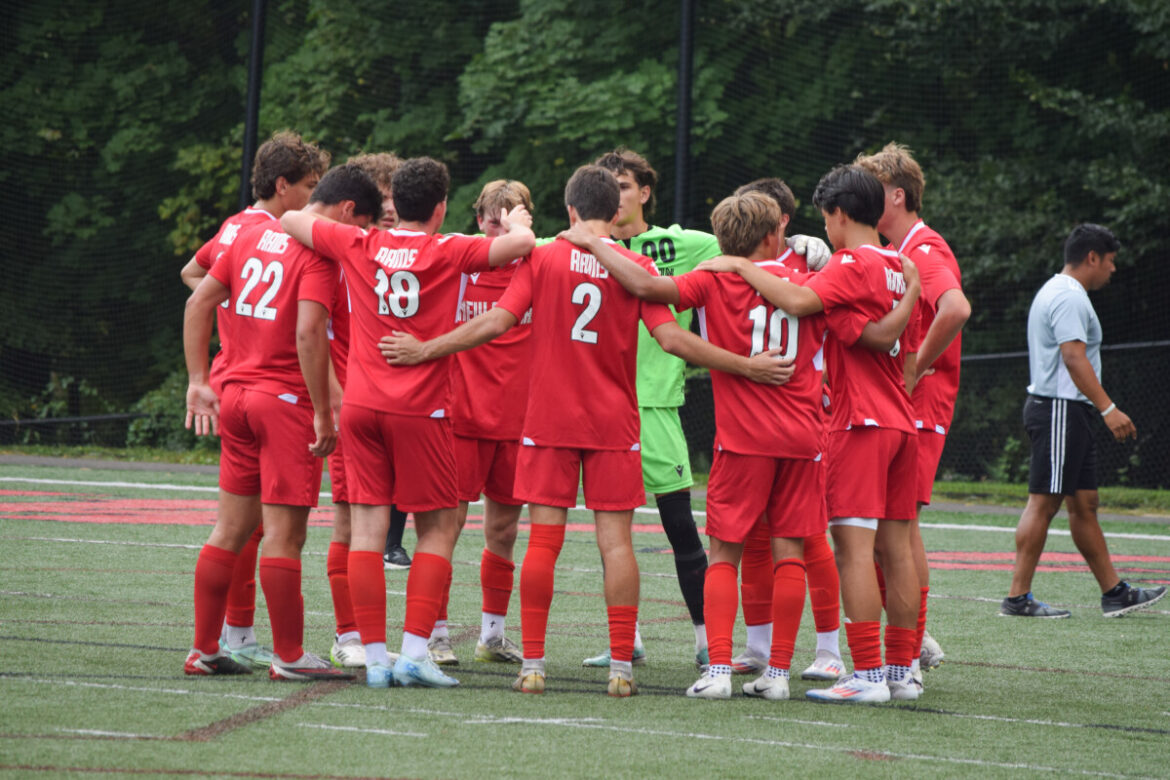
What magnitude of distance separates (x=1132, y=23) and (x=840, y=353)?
1598 cm

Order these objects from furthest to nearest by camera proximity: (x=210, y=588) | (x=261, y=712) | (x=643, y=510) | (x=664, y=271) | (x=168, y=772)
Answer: (x=643, y=510), (x=664, y=271), (x=210, y=588), (x=261, y=712), (x=168, y=772)

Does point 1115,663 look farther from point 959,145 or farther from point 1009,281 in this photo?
point 959,145

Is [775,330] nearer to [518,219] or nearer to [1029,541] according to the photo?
[518,219]

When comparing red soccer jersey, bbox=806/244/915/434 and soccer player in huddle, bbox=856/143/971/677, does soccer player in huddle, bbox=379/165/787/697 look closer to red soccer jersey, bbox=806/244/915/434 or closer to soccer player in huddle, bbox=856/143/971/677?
red soccer jersey, bbox=806/244/915/434

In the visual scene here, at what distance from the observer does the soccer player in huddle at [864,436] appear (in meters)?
5.48

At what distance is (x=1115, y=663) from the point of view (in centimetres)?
673

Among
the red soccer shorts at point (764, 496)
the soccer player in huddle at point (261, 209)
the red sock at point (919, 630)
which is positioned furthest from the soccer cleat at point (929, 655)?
the soccer player in huddle at point (261, 209)

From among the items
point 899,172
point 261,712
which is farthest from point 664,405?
point 261,712

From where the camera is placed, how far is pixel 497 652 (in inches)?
251

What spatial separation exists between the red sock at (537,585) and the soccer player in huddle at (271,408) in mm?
812

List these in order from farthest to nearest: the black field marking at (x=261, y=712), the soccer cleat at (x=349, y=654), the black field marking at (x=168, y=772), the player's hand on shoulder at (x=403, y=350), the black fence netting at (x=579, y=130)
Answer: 1. the black fence netting at (x=579, y=130)
2. the soccer cleat at (x=349, y=654)
3. the player's hand on shoulder at (x=403, y=350)
4. the black field marking at (x=261, y=712)
5. the black field marking at (x=168, y=772)

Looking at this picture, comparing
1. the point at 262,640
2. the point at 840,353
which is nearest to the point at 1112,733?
the point at 840,353

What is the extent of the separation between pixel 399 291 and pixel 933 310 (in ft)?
7.59

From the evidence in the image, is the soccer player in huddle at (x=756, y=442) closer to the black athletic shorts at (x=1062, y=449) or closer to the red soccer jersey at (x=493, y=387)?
the red soccer jersey at (x=493, y=387)
